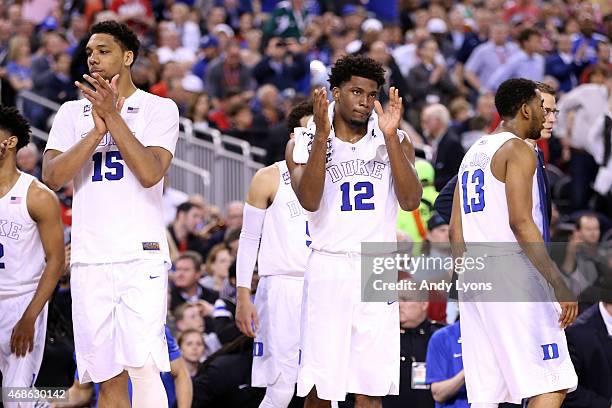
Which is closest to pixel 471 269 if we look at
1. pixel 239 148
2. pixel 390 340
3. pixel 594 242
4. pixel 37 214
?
pixel 390 340

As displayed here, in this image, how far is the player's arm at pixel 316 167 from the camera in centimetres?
758

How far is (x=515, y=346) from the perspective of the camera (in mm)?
7859

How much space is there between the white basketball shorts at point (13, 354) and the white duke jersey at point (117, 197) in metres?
1.11

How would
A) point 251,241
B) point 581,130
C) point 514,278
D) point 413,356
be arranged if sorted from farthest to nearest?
point 581,130, point 413,356, point 251,241, point 514,278

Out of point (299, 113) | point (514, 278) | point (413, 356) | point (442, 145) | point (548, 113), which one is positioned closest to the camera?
point (514, 278)

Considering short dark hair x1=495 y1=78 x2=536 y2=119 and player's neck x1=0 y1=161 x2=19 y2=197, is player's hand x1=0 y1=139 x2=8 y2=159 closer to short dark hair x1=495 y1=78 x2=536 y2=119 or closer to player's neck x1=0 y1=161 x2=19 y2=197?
player's neck x1=0 y1=161 x2=19 y2=197

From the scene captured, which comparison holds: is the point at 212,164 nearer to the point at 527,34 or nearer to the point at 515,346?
the point at 527,34

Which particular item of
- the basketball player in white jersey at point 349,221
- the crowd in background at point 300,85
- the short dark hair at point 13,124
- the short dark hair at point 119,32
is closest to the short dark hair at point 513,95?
the basketball player in white jersey at point 349,221

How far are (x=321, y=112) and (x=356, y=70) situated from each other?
43cm

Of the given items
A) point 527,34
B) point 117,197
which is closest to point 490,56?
point 527,34

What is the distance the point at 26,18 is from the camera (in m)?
20.8

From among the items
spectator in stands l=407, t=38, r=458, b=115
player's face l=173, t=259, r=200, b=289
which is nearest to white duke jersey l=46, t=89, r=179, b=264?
player's face l=173, t=259, r=200, b=289

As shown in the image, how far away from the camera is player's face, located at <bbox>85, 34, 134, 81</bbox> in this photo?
7.88 meters

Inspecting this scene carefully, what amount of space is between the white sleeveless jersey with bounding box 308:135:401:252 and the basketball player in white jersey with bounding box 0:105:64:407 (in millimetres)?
1936
